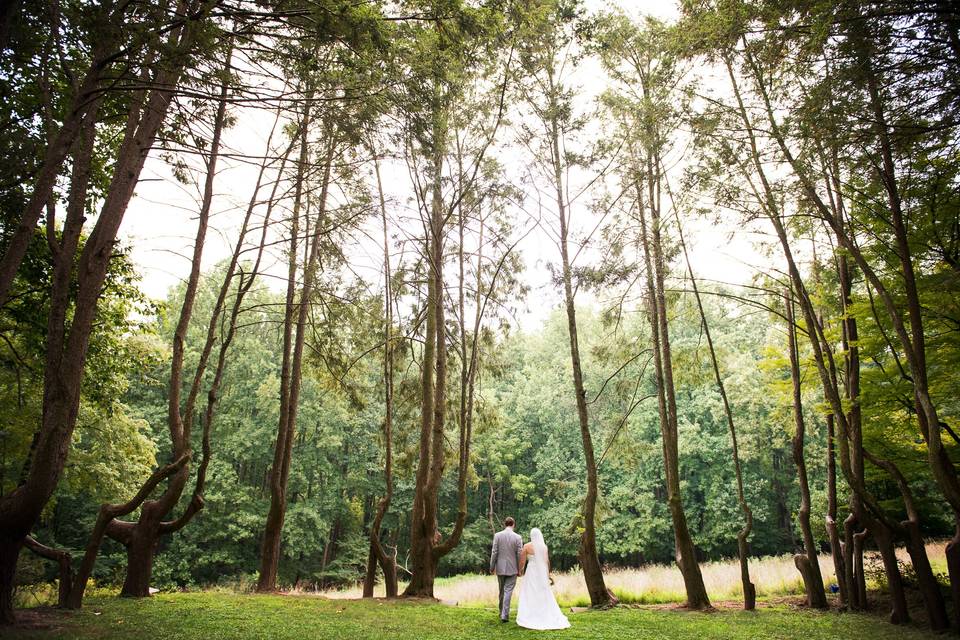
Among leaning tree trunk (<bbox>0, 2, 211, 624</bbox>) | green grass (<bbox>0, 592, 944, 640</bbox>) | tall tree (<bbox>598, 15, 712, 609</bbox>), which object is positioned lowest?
green grass (<bbox>0, 592, 944, 640</bbox>)

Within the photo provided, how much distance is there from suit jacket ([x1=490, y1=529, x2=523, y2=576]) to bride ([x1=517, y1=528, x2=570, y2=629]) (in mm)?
147

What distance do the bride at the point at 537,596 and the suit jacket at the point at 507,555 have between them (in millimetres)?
147

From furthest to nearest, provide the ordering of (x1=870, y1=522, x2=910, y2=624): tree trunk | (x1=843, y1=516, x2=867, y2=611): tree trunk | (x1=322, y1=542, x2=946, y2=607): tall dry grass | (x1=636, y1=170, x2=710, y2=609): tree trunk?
(x1=322, y1=542, x2=946, y2=607): tall dry grass
(x1=636, y1=170, x2=710, y2=609): tree trunk
(x1=843, y1=516, x2=867, y2=611): tree trunk
(x1=870, y1=522, x2=910, y2=624): tree trunk

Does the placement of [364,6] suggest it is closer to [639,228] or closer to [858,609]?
[639,228]

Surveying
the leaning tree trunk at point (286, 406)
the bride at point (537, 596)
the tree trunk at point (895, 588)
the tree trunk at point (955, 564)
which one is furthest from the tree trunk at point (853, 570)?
the leaning tree trunk at point (286, 406)

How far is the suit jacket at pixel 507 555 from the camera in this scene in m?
7.66

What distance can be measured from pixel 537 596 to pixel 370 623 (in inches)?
89.8

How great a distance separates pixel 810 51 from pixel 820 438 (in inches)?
932

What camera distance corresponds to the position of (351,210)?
423 inches

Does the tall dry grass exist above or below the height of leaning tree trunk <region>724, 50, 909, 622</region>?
below

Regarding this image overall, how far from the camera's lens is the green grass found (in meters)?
5.26

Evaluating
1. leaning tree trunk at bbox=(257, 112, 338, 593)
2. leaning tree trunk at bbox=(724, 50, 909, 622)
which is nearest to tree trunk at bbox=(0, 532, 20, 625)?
leaning tree trunk at bbox=(257, 112, 338, 593)

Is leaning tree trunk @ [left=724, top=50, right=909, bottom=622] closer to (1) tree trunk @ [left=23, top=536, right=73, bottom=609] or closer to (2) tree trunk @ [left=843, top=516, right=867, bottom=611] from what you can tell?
(2) tree trunk @ [left=843, top=516, right=867, bottom=611]

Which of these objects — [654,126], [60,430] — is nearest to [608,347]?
[654,126]
